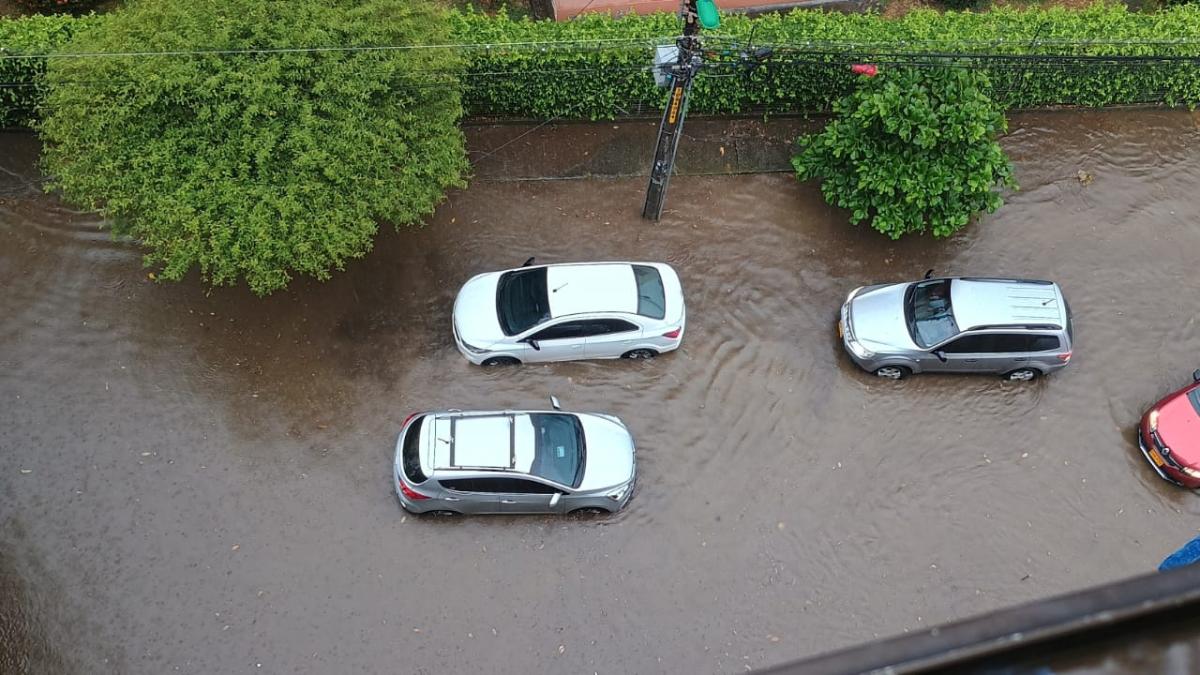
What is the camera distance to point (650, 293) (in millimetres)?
11969

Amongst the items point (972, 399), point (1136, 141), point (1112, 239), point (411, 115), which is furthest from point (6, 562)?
point (1136, 141)

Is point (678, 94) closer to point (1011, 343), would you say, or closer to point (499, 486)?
point (499, 486)

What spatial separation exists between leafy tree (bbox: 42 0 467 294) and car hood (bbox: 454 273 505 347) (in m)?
1.79

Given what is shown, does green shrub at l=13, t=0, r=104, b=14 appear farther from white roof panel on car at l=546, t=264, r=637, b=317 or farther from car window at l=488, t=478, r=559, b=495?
car window at l=488, t=478, r=559, b=495

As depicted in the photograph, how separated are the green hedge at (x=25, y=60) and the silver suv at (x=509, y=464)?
298 inches

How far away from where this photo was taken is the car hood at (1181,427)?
11743mm

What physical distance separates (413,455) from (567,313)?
277 centimetres

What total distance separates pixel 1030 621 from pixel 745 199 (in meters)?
11.4

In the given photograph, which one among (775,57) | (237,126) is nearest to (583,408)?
(237,126)

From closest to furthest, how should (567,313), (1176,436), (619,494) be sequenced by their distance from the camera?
(619,494)
(567,313)
(1176,436)

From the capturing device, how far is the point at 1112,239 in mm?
13891

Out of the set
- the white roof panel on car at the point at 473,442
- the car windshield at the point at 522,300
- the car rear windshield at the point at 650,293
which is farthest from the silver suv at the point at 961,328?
the white roof panel on car at the point at 473,442

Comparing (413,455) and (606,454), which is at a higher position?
(413,455)

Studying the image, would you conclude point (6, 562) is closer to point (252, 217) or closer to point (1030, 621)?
point (252, 217)
